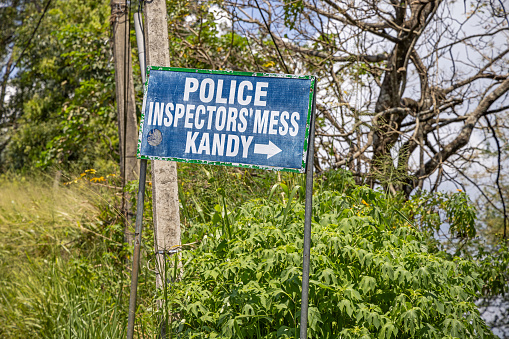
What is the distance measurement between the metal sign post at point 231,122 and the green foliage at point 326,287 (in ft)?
1.71

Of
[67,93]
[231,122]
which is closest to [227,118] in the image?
[231,122]

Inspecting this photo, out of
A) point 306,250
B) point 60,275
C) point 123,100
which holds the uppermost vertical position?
point 123,100

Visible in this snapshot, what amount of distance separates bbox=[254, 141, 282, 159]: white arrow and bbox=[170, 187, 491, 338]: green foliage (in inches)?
32.4

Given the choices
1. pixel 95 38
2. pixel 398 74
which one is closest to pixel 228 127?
pixel 398 74

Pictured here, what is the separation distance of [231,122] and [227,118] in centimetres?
4

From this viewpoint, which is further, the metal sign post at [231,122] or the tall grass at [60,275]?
the tall grass at [60,275]

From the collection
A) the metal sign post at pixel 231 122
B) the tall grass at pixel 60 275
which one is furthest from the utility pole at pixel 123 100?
the metal sign post at pixel 231 122

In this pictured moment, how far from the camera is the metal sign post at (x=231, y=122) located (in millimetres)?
2941

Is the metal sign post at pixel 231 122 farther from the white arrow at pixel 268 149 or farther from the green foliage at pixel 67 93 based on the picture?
the green foliage at pixel 67 93

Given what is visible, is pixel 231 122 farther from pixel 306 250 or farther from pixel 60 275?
pixel 60 275

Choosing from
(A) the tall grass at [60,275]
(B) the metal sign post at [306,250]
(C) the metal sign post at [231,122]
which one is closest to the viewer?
(B) the metal sign post at [306,250]

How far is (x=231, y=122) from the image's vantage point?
3.04m

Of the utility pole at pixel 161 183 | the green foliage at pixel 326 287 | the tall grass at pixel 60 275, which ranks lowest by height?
the tall grass at pixel 60 275

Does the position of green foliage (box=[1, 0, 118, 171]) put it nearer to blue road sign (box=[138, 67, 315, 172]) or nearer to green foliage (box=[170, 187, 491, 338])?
green foliage (box=[170, 187, 491, 338])
